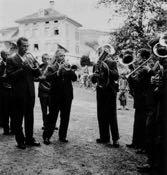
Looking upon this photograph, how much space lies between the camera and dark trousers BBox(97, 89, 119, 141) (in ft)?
25.6

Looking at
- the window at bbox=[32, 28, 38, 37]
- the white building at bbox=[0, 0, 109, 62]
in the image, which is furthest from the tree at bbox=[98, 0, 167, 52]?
the window at bbox=[32, 28, 38, 37]

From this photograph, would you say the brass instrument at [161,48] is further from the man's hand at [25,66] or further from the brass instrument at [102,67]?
the man's hand at [25,66]

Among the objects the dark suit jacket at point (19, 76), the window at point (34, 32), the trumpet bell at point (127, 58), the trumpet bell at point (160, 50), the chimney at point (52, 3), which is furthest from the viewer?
the window at point (34, 32)

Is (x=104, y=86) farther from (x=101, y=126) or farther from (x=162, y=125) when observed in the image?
(x=162, y=125)

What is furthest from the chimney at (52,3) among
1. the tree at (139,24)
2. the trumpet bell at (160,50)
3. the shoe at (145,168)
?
the shoe at (145,168)

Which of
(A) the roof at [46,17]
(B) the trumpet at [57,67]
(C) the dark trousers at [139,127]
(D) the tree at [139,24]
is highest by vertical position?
(A) the roof at [46,17]

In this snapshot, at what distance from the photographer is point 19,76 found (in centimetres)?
713

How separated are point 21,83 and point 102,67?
1.80 metres

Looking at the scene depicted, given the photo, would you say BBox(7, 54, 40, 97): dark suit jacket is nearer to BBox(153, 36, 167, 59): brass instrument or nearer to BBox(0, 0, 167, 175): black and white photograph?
BBox(0, 0, 167, 175): black and white photograph

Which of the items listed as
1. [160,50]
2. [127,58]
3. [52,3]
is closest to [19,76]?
[127,58]

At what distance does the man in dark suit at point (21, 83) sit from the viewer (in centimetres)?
712

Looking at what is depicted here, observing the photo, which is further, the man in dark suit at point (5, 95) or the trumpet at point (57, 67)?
the man in dark suit at point (5, 95)

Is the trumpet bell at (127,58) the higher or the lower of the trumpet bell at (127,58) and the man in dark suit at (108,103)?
the higher

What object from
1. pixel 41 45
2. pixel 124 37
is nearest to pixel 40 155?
pixel 124 37
